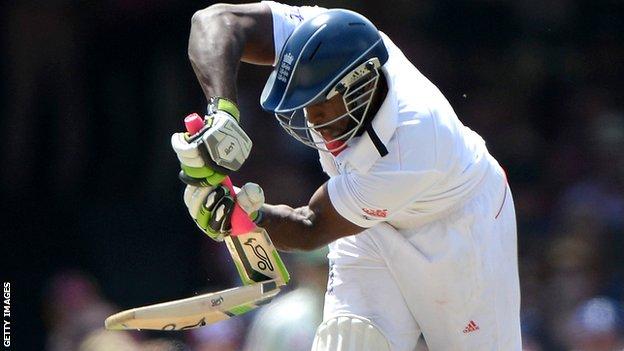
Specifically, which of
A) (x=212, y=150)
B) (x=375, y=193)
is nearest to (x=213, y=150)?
(x=212, y=150)

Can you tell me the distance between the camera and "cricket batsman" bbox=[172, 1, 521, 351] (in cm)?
308

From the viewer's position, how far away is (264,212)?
3.25m

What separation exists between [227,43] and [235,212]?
2.17ft

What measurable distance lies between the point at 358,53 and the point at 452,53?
120 inches

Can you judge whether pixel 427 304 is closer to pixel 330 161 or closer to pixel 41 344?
pixel 330 161

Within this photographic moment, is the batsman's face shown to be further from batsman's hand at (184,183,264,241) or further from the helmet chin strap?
batsman's hand at (184,183,264,241)

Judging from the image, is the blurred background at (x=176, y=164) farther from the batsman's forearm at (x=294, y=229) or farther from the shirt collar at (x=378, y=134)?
the shirt collar at (x=378, y=134)

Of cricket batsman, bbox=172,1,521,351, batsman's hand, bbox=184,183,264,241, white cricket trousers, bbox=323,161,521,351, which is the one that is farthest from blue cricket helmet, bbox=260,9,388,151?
white cricket trousers, bbox=323,161,521,351

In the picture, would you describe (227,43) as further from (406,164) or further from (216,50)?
(406,164)

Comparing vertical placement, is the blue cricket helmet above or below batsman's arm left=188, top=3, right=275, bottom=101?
above

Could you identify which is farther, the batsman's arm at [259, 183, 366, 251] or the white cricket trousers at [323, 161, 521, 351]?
the white cricket trousers at [323, 161, 521, 351]

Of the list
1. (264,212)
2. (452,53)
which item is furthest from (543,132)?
(264,212)

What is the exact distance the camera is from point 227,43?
3504 millimetres

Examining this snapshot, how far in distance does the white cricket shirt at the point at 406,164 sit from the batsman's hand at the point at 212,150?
1.09ft
